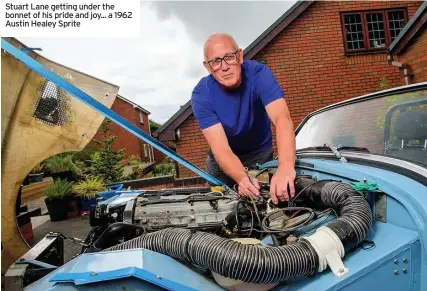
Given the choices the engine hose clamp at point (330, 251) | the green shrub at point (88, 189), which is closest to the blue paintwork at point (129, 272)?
Result: the engine hose clamp at point (330, 251)

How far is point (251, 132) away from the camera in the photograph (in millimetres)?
2992

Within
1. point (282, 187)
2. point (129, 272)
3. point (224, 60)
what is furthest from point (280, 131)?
point (129, 272)

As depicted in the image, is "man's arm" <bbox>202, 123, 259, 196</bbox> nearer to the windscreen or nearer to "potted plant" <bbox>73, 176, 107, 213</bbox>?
the windscreen

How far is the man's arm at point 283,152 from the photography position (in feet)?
6.30

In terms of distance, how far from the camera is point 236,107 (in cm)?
278

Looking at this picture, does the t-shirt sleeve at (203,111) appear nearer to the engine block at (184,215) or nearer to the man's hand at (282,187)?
the engine block at (184,215)

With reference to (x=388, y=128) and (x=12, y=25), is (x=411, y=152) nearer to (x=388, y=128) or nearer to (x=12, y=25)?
(x=388, y=128)

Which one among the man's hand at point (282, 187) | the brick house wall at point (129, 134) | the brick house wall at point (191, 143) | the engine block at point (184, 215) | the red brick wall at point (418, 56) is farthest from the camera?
the brick house wall at point (129, 134)

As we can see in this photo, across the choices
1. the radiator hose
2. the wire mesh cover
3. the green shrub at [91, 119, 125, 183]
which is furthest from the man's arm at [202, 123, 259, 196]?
the green shrub at [91, 119, 125, 183]

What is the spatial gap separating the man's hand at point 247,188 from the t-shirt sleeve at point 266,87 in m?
0.79

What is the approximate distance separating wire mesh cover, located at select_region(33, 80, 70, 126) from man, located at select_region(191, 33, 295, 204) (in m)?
1.05

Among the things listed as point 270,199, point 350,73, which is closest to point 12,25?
point 270,199

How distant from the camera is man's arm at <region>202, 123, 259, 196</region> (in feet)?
6.77

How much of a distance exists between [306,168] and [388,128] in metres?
0.65
